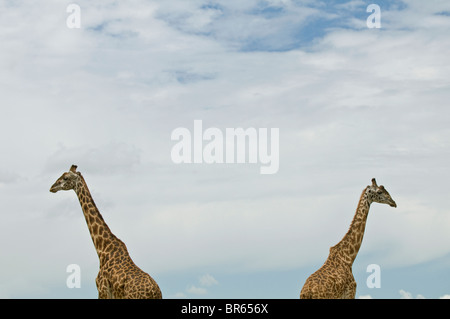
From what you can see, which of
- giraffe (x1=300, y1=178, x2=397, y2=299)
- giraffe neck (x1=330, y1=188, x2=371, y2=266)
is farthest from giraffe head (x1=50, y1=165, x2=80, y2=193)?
giraffe neck (x1=330, y1=188, x2=371, y2=266)

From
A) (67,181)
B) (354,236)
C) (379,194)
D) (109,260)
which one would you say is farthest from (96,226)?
(379,194)

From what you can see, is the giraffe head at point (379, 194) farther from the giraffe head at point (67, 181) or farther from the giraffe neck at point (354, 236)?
the giraffe head at point (67, 181)

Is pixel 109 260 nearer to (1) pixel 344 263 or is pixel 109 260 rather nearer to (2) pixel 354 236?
(1) pixel 344 263

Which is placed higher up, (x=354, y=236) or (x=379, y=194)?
(x=379, y=194)

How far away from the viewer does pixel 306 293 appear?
18.7m

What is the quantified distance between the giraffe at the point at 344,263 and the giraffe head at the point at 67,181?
806 cm

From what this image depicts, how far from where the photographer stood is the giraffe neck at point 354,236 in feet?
67.0

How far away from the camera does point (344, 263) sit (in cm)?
2025

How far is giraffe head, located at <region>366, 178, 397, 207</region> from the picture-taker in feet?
68.8

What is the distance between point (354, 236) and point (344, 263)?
3.53 ft

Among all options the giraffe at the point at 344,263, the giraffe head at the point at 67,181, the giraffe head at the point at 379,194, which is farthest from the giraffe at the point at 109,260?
the giraffe head at the point at 379,194

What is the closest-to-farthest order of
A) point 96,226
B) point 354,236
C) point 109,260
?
point 109,260
point 96,226
point 354,236
